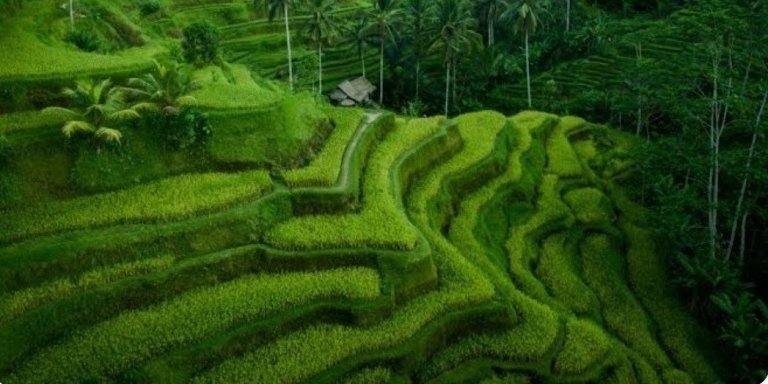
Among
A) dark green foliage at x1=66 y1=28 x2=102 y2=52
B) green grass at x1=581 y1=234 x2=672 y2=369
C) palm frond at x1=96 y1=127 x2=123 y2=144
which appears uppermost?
dark green foliage at x1=66 y1=28 x2=102 y2=52

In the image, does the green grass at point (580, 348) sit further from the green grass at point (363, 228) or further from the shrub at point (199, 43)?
the shrub at point (199, 43)

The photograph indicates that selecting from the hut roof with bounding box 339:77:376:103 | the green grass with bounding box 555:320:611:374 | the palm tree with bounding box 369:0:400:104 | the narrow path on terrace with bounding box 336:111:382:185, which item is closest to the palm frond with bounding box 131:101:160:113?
the narrow path on terrace with bounding box 336:111:382:185

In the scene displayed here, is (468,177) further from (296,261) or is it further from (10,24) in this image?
(10,24)

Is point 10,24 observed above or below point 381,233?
above

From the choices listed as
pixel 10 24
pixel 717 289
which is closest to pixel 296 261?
pixel 717 289

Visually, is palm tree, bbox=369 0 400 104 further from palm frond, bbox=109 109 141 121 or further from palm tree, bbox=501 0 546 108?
palm frond, bbox=109 109 141 121

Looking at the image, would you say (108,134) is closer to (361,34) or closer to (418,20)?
(361,34)
